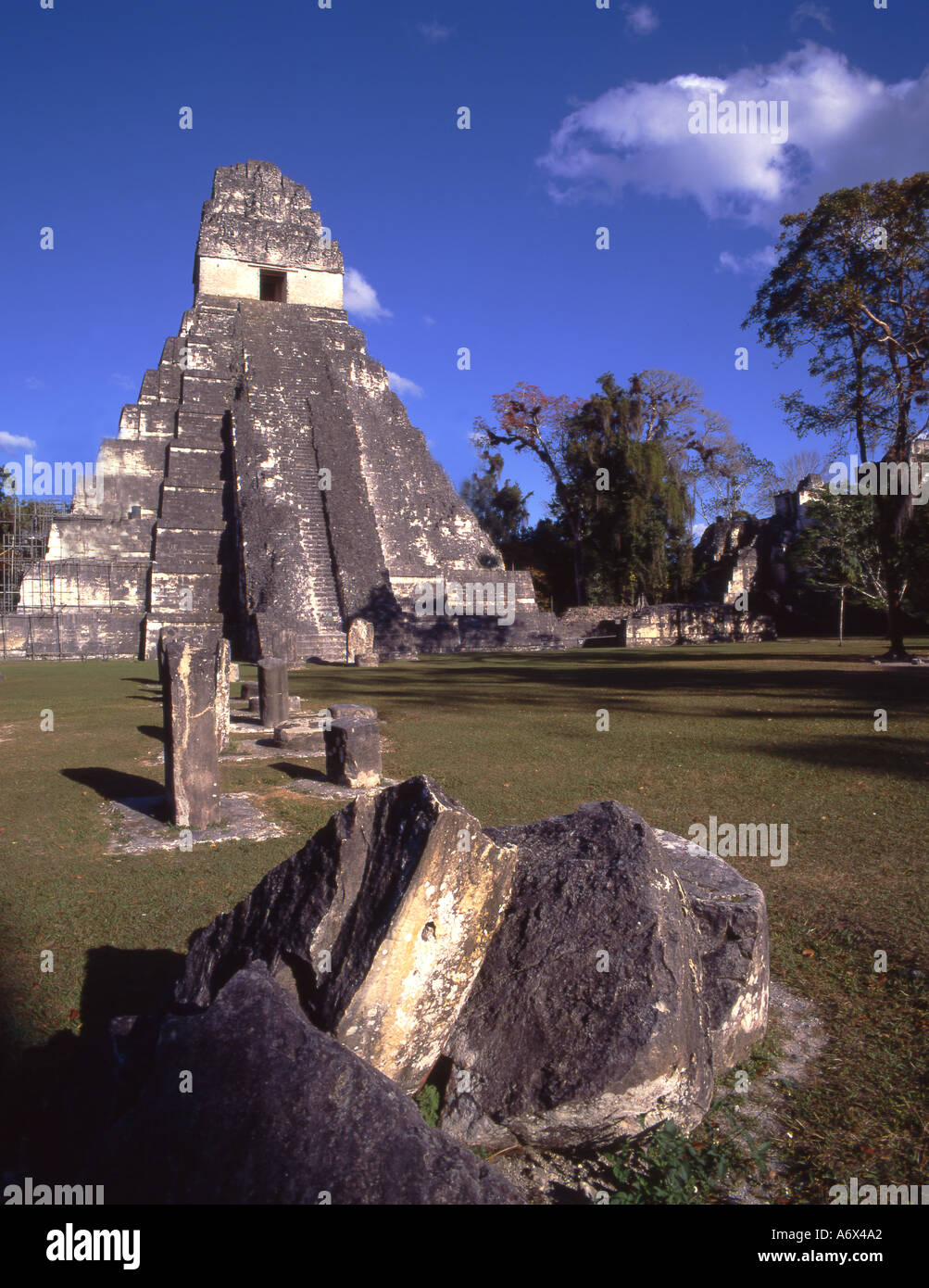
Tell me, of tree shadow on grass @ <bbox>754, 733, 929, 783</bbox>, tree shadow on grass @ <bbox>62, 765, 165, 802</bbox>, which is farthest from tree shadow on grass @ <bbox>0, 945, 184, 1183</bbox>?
tree shadow on grass @ <bbox>754, 733, 929, 783</bbox>

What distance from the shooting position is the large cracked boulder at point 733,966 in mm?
2930

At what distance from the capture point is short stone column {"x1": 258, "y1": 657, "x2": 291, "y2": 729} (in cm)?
1031

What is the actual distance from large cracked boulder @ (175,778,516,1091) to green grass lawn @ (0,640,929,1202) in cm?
114

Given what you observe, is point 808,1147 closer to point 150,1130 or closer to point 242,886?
point 150,1130

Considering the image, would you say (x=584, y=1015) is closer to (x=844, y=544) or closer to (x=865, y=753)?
(x=865, y=753)

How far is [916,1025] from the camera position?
124 inches

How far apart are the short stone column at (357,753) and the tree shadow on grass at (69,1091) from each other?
12.7 feet

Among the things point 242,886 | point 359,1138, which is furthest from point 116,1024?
point 242,886

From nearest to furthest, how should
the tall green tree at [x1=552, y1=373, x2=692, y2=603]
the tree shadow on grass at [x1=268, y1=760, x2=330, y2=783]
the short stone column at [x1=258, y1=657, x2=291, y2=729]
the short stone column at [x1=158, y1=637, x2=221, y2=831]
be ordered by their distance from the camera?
the short stone column at [x1=158, y1=637, x2=221, y2=831], the tree shadow on grass at [x1=268, y1=760, x2=330, y2=783], the short stone column at [x1=258, y1=657, x2=291, y2=729], the tall green tree at [x1=552, y1=373, x2=692, y2=603]

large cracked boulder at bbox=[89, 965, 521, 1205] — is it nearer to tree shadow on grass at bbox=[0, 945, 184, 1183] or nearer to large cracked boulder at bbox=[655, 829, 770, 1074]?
tree shadow on grass at bbox=[0, 945, 184, 1183]

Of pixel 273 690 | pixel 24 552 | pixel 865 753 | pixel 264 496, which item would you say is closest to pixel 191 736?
pixel 273 690

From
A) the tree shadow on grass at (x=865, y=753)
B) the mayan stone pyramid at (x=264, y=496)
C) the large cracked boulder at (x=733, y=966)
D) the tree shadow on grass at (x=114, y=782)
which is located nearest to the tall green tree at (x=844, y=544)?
the mayan stone pyramid at (x=264, y=496)

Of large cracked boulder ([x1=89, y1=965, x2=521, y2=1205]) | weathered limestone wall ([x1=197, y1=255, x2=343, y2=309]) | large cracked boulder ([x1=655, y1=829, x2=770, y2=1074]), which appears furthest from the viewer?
weathered limestone wall ([x1=197, y1=255, x2=343, y2=309])

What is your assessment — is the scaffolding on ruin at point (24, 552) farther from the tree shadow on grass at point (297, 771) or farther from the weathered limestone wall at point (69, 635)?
the tree shadow on grass at point (297, 771)
